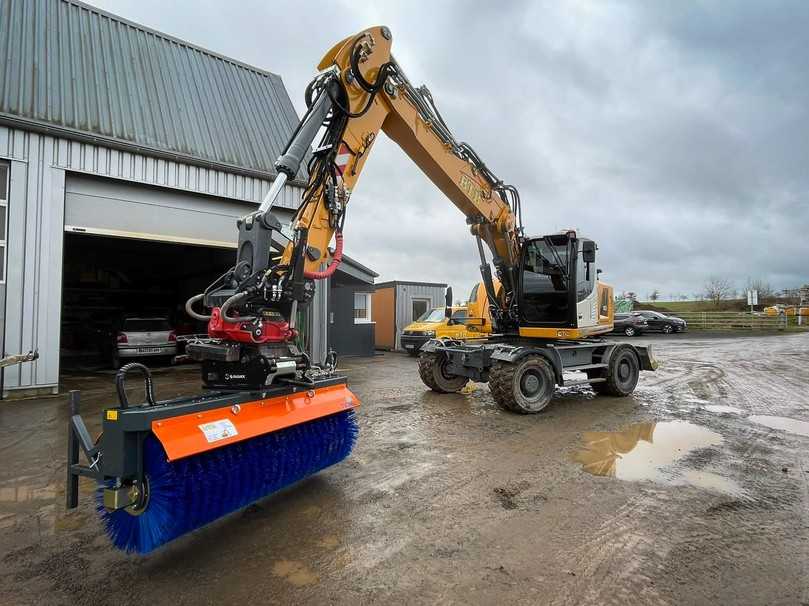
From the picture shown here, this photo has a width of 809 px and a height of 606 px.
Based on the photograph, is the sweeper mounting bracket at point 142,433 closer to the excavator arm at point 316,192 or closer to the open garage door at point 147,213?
the excavator arm at point 316,192

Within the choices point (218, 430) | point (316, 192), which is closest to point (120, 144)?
point (316, 192)

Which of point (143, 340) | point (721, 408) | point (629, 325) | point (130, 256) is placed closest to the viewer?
point (721, 408)

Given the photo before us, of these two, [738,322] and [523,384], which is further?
[738,322]

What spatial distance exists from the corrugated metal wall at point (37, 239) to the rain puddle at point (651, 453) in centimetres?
850

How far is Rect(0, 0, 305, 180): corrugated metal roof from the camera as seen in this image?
330 inches

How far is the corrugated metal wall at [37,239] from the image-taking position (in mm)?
7648

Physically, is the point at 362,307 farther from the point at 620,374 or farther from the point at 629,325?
the point at 629,325

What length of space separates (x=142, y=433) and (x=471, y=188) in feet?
19.1

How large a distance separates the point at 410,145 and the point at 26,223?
658cm

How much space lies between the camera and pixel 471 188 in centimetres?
729

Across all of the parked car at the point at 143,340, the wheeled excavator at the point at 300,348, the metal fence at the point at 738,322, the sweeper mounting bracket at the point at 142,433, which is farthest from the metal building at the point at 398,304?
the metal fence at the point at 738,322

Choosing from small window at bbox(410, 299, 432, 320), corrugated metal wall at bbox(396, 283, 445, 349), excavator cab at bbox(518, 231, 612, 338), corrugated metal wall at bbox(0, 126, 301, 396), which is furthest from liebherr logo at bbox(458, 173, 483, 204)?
small window at bbox(410, 299, 432, 320)

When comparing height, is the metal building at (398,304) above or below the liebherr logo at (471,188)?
Answer: below

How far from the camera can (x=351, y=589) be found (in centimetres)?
258
